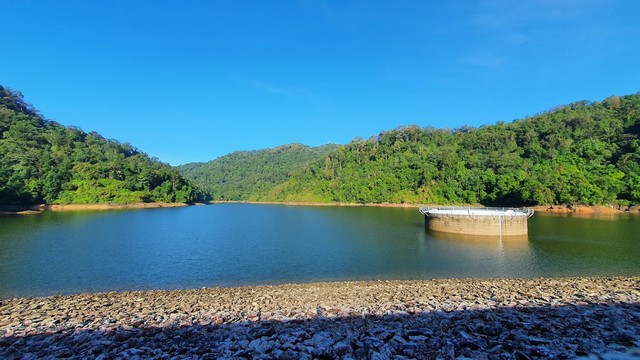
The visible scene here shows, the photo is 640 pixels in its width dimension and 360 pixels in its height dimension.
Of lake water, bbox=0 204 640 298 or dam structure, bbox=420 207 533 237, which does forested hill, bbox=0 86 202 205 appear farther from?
dam structure, bbox=420 207 533 237

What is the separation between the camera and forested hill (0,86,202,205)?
84625mm

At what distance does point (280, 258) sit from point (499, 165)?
94.2 meters

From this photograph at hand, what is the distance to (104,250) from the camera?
105 ft

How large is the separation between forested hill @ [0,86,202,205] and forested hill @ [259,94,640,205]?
57.9 meters

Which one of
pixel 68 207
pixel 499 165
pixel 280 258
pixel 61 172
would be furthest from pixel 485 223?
pixel 61 172

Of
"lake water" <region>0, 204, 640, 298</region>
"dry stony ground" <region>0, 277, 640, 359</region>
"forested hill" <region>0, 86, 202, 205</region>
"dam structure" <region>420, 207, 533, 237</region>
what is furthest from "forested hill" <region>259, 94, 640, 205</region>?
"dry stony ground" <region>0, 277, 640, 359</region>

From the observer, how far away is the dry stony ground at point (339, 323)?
8344 millimetres

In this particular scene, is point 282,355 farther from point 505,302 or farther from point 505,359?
point 505,302

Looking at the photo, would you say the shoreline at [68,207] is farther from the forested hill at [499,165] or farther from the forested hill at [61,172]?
the forested hill at [499,165]

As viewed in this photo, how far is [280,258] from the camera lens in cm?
2900

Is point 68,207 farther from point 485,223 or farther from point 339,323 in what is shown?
point 339,323

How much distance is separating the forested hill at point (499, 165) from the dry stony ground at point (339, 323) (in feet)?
240

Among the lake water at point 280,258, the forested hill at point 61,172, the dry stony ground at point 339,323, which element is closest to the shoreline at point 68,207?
the forested hill at point 61,172

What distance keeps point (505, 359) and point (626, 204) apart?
8943 cm
